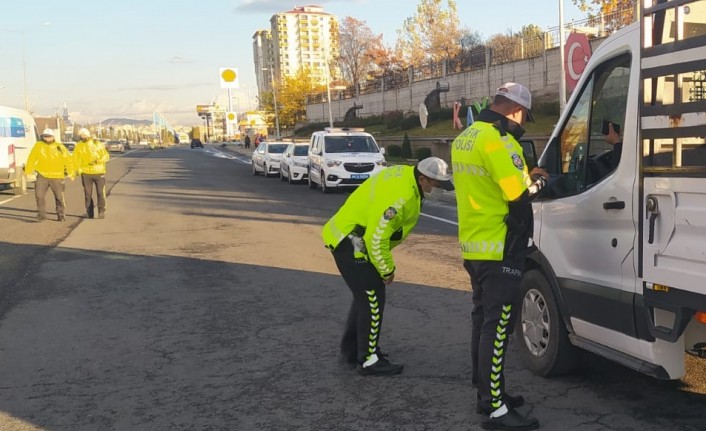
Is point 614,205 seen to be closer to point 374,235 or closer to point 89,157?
point 374,235

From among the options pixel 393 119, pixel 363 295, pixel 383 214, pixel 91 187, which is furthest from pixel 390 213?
pixel 393 119

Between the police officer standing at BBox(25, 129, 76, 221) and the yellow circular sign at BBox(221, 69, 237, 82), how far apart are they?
63.8 meters

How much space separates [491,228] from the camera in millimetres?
3514

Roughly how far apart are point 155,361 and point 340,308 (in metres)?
2.00

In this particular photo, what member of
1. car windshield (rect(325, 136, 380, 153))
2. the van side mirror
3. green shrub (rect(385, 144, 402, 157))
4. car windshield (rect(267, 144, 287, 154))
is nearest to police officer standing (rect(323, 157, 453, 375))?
the van side mirror

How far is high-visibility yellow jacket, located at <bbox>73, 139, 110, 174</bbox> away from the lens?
12.8 m

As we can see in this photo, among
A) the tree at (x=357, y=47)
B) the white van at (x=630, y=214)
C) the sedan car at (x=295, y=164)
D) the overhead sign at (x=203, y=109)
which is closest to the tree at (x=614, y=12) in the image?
the sedan car at (x=295, y=164)

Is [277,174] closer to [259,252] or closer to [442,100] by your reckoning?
[259,252]

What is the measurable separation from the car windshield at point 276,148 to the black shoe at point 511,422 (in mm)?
25106

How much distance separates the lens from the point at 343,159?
18.7m

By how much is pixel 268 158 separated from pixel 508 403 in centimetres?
2446

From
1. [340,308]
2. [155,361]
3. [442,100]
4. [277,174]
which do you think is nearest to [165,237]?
[340,308]

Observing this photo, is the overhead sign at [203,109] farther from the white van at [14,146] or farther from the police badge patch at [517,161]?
the police badge patch at [517,161]

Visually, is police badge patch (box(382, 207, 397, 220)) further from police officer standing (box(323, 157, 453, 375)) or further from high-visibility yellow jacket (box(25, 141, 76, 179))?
high-visibility yellow jacket (box(25, 141, 76, 179))
